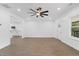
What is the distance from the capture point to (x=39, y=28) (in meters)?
11.1

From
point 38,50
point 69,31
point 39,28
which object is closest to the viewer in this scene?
point 38,50

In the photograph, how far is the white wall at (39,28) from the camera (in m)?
Answer: 11.0

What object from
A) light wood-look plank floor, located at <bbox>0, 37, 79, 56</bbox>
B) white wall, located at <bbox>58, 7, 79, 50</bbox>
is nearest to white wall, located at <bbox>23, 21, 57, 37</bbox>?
white wall, located at <bbox>58, 7, 79, 50</bbox>

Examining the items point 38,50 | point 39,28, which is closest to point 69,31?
Result: point 38,50

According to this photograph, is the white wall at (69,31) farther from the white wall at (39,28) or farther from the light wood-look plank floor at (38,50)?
the white wall at (39,28)

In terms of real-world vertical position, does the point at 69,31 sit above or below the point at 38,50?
above

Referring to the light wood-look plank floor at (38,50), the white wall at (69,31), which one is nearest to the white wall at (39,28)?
the white wall at (69,31)

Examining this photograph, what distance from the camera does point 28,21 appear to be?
36.0 feet

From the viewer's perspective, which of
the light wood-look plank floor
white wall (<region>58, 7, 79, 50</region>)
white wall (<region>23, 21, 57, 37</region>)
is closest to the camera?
the light wood-look plank floor

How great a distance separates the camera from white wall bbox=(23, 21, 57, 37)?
11.0 meters

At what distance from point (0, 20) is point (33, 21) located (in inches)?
262

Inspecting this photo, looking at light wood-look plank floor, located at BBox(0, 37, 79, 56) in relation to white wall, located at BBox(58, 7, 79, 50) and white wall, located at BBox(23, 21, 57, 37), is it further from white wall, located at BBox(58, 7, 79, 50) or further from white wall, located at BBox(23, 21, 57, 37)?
white wall, located at BBox(23, 21, 57, 37)

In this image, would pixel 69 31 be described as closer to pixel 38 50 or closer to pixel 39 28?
pixel 38 50

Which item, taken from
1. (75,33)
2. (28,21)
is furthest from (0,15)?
(28,21)
